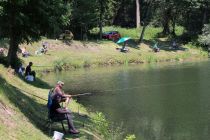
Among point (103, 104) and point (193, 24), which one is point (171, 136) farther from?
point (193, 24)

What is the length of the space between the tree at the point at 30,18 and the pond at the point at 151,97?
19.7 ft

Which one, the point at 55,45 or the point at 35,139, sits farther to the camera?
the point at 55,45

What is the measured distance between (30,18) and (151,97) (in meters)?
10.5

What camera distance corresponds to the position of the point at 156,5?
85312 mm

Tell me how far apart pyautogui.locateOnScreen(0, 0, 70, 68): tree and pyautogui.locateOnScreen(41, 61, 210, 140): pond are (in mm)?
6006

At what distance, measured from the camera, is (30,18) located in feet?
120

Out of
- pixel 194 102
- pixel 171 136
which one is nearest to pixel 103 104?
pixel 194 102

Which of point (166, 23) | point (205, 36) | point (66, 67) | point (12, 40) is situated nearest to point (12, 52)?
point (12, 40)

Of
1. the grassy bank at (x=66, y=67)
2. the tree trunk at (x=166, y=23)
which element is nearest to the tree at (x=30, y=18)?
the grassy bank at (x=66, y=67)

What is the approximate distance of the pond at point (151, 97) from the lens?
2581 cm

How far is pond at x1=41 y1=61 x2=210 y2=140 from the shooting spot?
→ 1016 inches

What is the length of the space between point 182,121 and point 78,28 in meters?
50.7

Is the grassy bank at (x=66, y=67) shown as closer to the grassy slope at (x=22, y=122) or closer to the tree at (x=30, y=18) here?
the grassy slope at (x=22, y=122)

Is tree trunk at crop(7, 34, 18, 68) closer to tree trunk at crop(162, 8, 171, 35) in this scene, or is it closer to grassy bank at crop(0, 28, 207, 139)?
grassy bank at crop(0, 28, 207, 139)
